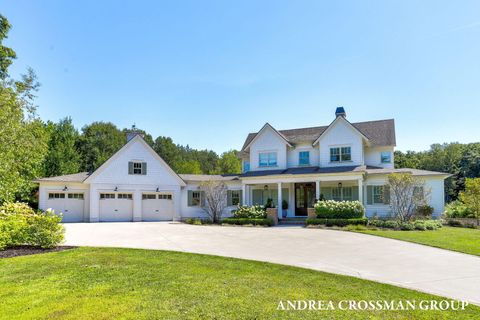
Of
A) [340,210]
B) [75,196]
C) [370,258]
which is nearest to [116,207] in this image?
[75,196]

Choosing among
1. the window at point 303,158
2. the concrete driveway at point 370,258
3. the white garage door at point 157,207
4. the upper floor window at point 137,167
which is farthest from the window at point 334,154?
the upper floor window at point 137,167

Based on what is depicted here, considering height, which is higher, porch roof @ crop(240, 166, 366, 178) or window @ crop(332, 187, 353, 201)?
porch roof @ crop(240, 166, 366, 178)

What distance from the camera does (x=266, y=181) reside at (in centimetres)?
2486

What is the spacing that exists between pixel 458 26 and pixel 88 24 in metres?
16.3

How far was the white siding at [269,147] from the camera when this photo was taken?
27266 millimetres

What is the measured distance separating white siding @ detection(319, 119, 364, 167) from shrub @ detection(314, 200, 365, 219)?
547cm

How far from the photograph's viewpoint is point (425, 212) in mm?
21484

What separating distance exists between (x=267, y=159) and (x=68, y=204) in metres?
16.0

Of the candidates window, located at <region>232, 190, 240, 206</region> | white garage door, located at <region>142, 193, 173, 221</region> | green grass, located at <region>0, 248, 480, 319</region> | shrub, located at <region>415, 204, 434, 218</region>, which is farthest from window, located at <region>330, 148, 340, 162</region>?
green grass, located at <region>0, 248, 480, 319</region>

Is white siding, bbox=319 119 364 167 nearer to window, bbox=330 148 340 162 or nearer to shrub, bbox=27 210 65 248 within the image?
window, bbox=330 148 340 162

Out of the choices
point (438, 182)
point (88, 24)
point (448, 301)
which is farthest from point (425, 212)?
point (88, 24)

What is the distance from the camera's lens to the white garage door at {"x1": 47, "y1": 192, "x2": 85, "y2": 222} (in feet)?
81.5

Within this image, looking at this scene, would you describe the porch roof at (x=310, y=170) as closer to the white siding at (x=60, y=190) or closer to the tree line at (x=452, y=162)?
the white siding at (x=60, y=190)

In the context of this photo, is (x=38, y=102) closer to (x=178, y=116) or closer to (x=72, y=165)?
(x=178, y=116)
